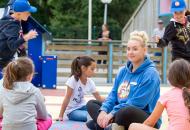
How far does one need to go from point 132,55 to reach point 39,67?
770cm

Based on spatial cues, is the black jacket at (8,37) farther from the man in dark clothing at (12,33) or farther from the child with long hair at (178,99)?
the child with long hair at (178,99)

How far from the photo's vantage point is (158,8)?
80.5 ft

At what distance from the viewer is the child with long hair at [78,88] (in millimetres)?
7285

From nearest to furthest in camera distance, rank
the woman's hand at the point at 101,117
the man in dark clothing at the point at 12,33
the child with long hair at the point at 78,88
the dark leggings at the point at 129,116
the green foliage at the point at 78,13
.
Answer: the dark leggings at the point at 129,116, the woman's hand at the point at 101,117, the man in dark clothing at the point at 12,33, the child with long hair at the point at 78,88, the green foliage at the point at 78,13

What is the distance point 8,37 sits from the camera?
664cm

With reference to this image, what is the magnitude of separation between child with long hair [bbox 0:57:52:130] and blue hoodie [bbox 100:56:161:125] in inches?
34.0

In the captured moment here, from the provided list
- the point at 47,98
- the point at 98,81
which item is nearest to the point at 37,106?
the point at 47,98

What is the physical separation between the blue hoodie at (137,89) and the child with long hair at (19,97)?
0.86 meters

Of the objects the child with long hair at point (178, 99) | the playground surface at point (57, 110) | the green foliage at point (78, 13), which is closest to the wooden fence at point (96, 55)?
the playground surface at point (57, 110)

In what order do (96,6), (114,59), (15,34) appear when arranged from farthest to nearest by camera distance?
(96,6) < (114,59) < (15,34)

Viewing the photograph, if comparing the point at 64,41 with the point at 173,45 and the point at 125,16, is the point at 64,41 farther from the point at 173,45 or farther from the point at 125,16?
the point at 125,16

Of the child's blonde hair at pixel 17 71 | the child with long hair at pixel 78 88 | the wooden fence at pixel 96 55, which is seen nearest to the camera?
the child's blonde hair at pixel 17 71

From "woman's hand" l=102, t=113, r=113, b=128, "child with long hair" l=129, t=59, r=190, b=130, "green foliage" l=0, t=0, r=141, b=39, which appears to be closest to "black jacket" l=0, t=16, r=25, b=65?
"woman's hand" l=102, t=113, r=113, b=128

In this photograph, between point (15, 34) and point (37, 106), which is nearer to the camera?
point (37, 106)
